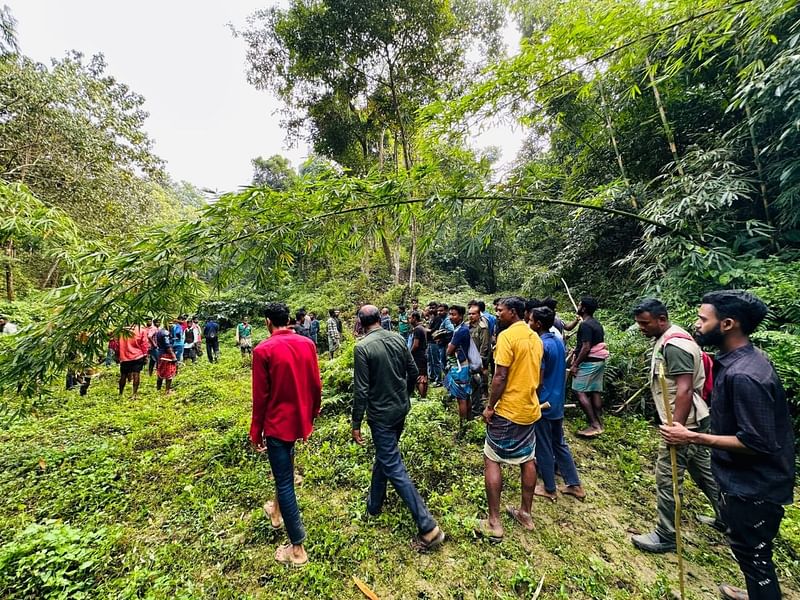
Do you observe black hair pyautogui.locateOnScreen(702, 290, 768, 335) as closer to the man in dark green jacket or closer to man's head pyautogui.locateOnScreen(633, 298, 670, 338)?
man's head pyautogui.locateOnScreen(633, 298, 670, 338)

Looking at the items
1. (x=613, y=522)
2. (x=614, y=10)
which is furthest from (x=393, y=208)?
(x=613, y=522)

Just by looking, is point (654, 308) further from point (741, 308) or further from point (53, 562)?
point (53, 562)

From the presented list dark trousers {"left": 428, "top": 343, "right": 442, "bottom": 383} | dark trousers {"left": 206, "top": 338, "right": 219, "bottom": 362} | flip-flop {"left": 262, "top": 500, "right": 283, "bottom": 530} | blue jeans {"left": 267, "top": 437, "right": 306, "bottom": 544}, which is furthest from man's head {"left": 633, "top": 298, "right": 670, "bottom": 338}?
dark trousers {"left": 206, "top": 338, "right": 219, "bottom": 362}

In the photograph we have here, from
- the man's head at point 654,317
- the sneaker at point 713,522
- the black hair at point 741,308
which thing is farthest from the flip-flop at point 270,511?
the sneaker at point 713,522

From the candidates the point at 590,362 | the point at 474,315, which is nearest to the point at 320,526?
the point at 474,315

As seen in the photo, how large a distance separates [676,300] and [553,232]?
7895 millimetres

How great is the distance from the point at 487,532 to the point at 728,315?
2.47m

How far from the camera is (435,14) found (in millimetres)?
11086

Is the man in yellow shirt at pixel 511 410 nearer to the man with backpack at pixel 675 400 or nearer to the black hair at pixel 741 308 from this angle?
the man with backpack at pixel 675 400

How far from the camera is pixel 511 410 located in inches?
106

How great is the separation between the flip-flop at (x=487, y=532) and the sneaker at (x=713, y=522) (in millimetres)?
1977

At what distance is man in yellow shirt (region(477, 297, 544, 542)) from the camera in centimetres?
270

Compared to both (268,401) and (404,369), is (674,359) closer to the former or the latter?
(404,369)

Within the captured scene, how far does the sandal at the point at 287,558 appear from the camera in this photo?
2.63 m
